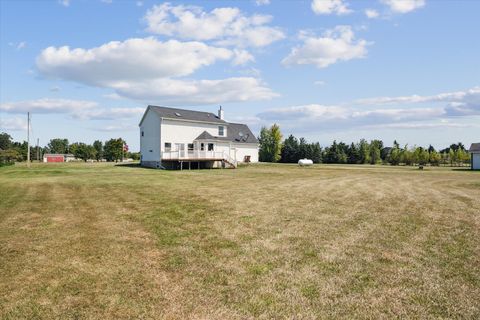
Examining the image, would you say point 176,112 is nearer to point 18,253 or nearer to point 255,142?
point 255,142

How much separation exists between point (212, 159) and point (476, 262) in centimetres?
3457

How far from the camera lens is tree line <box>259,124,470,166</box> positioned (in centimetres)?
7588

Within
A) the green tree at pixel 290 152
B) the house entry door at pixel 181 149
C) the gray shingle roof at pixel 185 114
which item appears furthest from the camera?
the green tree at pixel 290 152

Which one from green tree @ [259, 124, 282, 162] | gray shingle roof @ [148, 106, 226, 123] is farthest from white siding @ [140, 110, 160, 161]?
green tree @ [259, 124, 282, 162]

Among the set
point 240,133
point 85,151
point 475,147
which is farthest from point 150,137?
point 85,151

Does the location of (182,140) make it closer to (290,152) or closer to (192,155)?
(192,155)

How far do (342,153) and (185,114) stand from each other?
5077cm

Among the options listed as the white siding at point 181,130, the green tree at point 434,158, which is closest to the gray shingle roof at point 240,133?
the white siding at point 181,130

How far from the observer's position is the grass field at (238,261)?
4996 mm

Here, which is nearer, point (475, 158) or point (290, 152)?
point (475, 158)

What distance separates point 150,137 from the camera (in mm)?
42094

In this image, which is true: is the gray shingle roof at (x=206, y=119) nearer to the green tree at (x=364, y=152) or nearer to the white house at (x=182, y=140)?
the white house at (x=182, y=140)

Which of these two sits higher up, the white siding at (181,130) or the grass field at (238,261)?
the white siding at (181,130)

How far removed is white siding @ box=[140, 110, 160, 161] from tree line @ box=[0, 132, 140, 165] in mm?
19119
